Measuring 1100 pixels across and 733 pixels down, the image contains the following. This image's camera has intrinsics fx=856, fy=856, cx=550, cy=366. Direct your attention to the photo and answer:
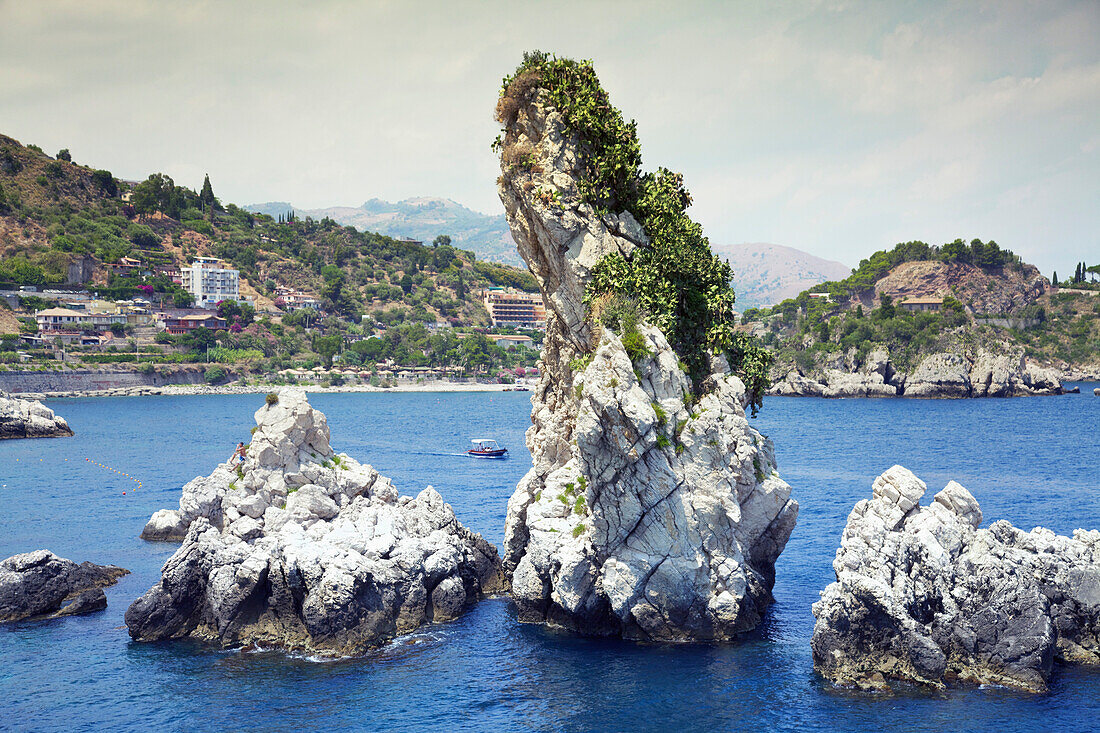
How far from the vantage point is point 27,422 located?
346 ft

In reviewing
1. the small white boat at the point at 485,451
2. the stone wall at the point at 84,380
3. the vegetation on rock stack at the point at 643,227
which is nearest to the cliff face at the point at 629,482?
the vegetation on rock stack at the point at 643,227

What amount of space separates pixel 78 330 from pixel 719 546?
185 m

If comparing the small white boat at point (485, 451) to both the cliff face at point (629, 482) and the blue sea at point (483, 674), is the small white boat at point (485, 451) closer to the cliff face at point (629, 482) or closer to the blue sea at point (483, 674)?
the blue sea at point (483, 674)

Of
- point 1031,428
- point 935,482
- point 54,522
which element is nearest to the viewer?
point 54,522

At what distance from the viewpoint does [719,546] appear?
35.2m

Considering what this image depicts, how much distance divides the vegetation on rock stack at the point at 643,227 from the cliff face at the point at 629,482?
2.25 feet

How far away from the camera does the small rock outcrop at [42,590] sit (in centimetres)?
3816

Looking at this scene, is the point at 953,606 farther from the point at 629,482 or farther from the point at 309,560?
the point at 309,560

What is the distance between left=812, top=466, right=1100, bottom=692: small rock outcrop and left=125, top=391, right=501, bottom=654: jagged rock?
16871 mm

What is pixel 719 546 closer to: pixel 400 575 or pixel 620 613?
pixel 620 613

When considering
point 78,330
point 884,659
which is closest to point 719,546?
point 884,659

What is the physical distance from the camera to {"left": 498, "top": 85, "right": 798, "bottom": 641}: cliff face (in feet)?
111

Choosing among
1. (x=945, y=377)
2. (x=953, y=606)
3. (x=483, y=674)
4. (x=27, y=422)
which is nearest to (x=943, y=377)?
(x=945, y=377)

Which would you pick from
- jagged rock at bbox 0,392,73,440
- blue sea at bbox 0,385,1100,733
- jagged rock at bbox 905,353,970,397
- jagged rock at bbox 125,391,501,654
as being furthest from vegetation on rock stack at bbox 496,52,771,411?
jagged rock at bbox 905,353,970,397
